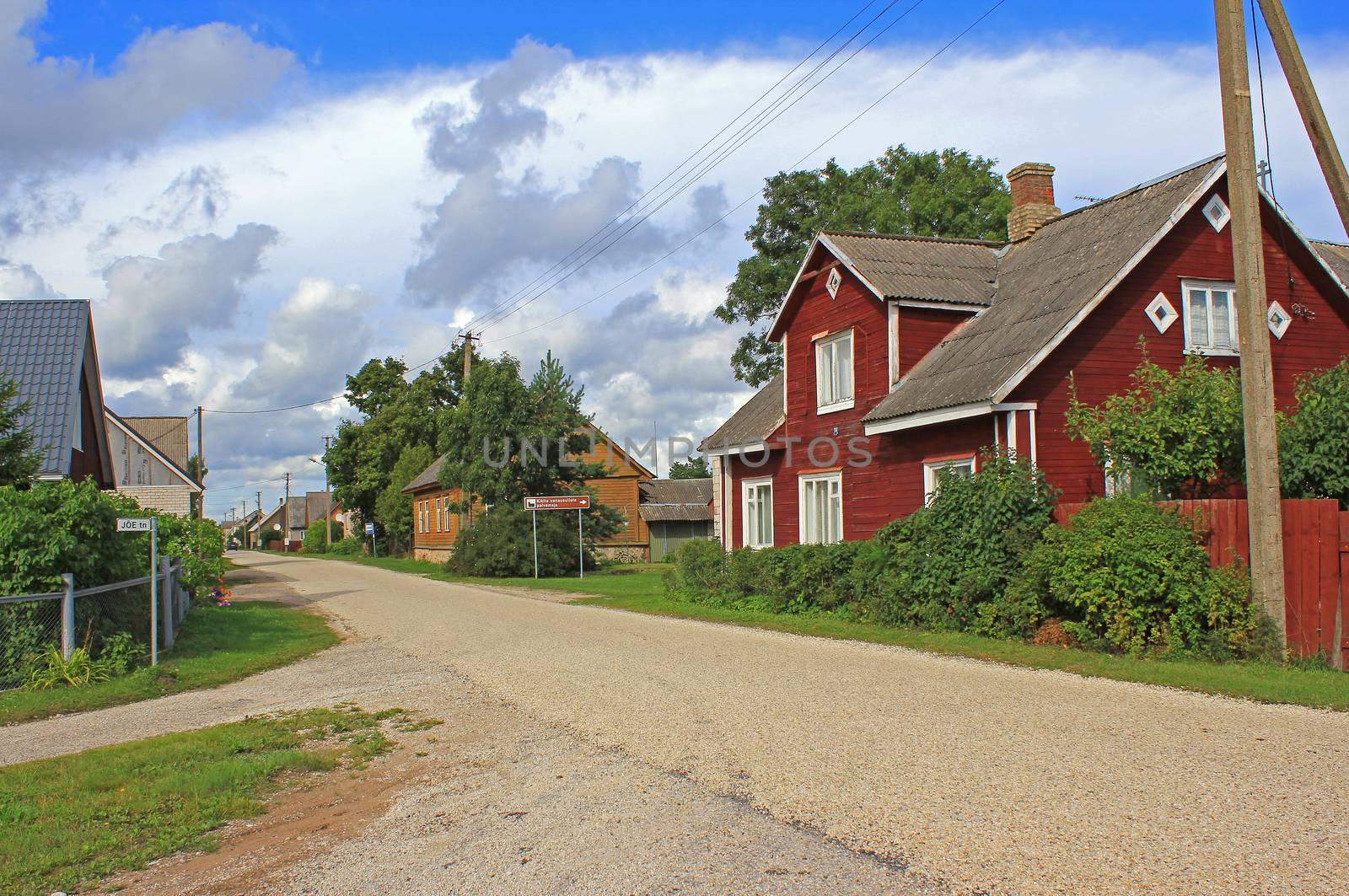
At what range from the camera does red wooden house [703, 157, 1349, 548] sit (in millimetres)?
17562

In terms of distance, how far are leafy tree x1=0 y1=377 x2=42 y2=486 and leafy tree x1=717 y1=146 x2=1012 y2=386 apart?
29.6 m

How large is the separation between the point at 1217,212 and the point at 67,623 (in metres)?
18.9

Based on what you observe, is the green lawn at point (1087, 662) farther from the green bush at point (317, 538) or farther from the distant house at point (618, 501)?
the green bush at point (317, 538)

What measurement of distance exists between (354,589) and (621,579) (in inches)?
309

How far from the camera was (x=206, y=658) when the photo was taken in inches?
587

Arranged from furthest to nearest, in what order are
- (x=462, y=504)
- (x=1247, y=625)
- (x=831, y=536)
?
(x=462, y=504), (x=831, y=536), (x=1247, y=625)

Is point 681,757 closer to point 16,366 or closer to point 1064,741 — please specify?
point 1064,741

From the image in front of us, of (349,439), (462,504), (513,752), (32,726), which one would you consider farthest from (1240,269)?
(349,439)

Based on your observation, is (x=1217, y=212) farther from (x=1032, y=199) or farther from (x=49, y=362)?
(x=49, y=362)

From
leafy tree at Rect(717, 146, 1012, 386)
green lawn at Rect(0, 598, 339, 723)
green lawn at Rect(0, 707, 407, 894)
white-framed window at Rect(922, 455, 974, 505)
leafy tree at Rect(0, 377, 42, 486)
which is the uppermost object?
leafy tree at Rect(717, 146, 1012, 386)

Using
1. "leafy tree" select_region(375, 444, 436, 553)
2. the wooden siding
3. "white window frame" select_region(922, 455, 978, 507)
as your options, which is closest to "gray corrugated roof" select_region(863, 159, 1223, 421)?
the wooden siding

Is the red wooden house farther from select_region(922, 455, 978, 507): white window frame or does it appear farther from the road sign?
the road sign

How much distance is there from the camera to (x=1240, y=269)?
12.1m

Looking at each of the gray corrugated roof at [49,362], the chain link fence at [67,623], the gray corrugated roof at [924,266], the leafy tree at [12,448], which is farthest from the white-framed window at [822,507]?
the gray corrugated roof at [49,362]
